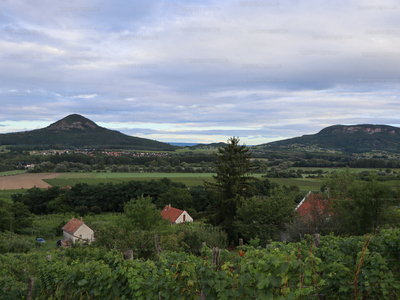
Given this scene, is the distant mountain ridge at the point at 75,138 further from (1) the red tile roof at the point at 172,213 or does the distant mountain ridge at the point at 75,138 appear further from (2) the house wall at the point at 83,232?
(2) the house wall at the point at 83,232

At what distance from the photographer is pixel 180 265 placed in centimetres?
389

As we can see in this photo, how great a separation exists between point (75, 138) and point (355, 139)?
120m

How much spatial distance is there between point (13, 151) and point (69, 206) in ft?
179

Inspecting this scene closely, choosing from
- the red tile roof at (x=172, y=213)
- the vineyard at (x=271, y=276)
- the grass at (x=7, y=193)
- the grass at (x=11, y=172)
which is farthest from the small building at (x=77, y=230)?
the grass at (x=11, y=172)

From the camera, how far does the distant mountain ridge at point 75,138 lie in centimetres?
10406

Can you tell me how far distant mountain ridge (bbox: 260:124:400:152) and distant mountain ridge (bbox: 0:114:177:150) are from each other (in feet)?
236

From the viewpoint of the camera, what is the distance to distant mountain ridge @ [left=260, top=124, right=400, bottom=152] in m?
97.9

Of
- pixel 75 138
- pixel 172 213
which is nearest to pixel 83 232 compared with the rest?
pixel 172 213

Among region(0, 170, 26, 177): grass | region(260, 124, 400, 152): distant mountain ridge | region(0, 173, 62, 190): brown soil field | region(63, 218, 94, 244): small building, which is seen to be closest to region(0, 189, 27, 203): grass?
region(0, 173, 62, 190): brown soil field

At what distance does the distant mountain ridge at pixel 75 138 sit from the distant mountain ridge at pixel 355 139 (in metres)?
72.0

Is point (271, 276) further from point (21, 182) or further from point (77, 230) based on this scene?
point (21, 182)

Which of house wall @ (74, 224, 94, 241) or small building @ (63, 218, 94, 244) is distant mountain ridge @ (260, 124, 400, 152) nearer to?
house wall @ (74, 224, 94, 241)

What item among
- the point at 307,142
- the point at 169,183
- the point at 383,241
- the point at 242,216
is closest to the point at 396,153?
the point at 307,142

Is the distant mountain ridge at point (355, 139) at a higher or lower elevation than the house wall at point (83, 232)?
higher
